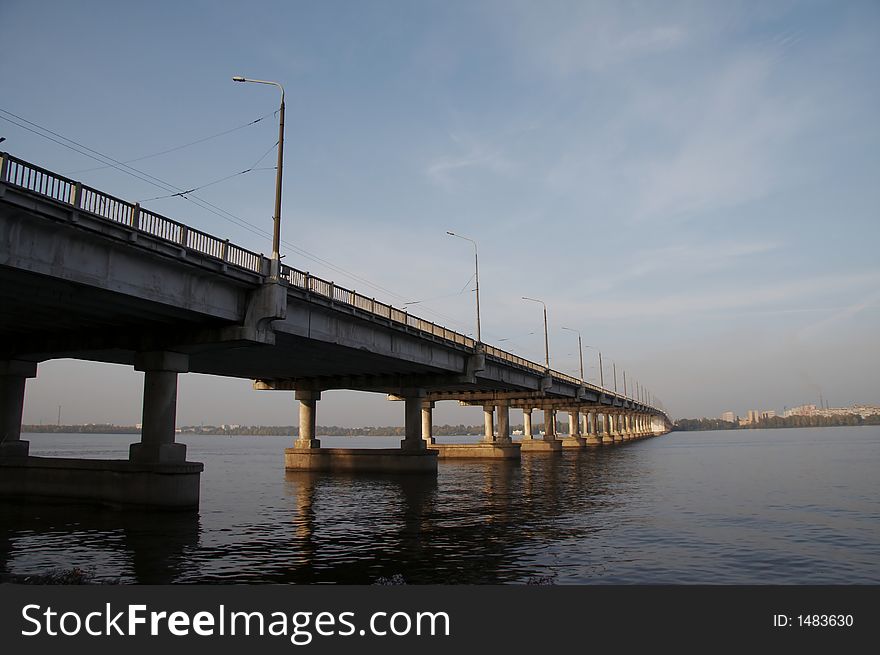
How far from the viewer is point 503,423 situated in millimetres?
98312

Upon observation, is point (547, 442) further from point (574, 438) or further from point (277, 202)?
point (277, 202)

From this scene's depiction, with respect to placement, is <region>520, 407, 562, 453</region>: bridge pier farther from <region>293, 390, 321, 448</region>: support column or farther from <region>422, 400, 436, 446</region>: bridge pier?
<region>293, 390, 321, 448</region>: support column

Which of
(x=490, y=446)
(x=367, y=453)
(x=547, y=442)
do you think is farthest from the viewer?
(x=547, y=442)

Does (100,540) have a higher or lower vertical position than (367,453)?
lower

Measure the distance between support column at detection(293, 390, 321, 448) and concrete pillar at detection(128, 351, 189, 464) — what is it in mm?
32658

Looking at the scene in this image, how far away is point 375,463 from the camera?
6438 centimetres

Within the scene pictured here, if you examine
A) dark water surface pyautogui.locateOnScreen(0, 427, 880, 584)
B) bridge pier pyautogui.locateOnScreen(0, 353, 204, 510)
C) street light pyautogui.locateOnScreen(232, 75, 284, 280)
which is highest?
street light pyautogui.locateOnScreen(232, 75, 284, 280)

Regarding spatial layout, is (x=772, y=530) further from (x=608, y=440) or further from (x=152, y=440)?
(x=608, y=440)

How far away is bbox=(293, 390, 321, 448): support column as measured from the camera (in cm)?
6612

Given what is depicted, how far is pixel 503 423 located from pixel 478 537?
243 ft

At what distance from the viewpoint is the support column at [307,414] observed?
66.1 metres

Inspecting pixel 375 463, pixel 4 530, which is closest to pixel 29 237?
pixel 4 530

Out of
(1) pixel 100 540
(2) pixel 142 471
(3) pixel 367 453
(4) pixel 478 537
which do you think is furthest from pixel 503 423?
(1) pixel 100 540

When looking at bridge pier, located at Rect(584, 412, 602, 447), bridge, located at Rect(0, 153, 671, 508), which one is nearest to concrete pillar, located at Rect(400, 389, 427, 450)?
bridge, located at Rect(0, 153, 671, 508)
